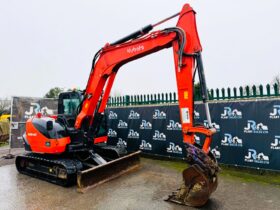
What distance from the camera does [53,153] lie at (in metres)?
5.78

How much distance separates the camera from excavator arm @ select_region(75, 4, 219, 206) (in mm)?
3922

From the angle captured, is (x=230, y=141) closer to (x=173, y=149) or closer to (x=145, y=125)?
(x=173, y=149)

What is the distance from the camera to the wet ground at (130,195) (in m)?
4.18

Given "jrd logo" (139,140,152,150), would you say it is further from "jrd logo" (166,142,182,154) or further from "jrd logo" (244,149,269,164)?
"jrd logo" (244,149,269,164)

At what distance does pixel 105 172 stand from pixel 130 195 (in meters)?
1.11

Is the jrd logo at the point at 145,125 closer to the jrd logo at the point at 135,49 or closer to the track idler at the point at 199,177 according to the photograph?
the jrd logo at the point at 135,49

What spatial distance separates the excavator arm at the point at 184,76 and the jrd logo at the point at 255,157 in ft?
7.45

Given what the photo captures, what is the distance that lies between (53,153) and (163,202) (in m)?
3.02

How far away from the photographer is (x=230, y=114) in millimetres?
6176

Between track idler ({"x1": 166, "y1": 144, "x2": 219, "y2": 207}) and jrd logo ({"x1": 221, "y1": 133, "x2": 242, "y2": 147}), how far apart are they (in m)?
2.26

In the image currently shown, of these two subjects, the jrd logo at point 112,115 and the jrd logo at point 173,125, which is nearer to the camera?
the jrd logo at point 173,125

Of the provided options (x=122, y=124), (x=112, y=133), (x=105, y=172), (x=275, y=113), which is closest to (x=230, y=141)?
(x=275, y=113)

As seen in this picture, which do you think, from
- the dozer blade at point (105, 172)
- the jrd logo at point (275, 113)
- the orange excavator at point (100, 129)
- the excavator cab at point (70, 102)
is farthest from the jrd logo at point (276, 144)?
the excavator cab at point (70, 102)

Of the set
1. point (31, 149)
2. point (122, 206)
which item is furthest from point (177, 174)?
point (31, 149)
